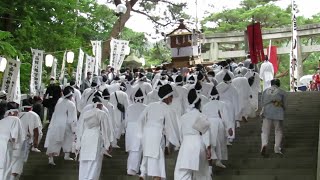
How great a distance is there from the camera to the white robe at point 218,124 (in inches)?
406

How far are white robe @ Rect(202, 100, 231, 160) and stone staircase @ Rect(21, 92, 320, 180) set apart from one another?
0.36m

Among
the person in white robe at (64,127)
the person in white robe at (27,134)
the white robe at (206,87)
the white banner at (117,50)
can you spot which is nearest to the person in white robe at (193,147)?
the person in white robe at (27,134)

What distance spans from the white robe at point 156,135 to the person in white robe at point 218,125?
162 cm

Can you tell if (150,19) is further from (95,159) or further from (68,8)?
(95,159)

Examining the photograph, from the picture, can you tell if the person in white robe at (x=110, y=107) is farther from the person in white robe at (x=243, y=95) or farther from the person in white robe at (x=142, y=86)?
the person in white robe at (x=243, y=95)

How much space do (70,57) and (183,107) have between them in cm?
882

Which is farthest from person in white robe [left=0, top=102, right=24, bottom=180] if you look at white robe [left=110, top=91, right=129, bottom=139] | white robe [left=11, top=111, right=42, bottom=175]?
white robe [left=110, top=91, right=129, bottom=139]

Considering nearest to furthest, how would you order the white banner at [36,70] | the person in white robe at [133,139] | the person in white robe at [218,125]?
the person in white robe at [133,139] → the person in white robe at [218,125] → the white banner at [36,70]

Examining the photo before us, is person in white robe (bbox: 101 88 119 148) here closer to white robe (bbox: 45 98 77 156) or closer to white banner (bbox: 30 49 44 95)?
white robe (bbox: 45 98 77 156)

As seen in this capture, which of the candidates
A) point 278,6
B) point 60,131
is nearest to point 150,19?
point 278,6

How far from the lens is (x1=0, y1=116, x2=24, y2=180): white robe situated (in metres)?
9.57

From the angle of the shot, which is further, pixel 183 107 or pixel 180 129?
pixel 183 107

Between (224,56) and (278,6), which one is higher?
(278,6)

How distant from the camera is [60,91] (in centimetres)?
1462
